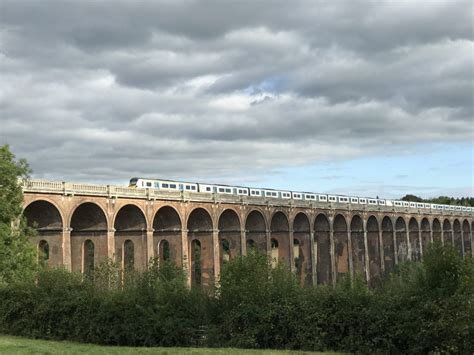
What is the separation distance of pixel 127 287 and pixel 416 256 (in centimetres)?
9760

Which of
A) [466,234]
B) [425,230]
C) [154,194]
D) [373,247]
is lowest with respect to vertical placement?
[466,234]

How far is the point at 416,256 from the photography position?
11562cm

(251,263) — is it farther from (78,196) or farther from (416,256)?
(416,256)

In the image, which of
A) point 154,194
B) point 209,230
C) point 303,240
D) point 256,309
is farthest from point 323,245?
point 256,309

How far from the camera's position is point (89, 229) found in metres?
54.8

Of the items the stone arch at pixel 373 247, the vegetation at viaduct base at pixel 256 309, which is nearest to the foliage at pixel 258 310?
the vegetation at viaduct base at pixel 256 309

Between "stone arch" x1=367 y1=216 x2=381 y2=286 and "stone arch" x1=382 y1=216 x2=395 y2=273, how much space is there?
12.5 ft

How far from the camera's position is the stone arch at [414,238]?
4488 inches

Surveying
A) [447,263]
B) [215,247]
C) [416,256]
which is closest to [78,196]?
[215,247]

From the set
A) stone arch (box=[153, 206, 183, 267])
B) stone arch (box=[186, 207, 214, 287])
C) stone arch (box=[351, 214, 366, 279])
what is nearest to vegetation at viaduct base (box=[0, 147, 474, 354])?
stone arch (box=[153, 206, 183, 267])

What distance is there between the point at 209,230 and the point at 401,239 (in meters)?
58.8

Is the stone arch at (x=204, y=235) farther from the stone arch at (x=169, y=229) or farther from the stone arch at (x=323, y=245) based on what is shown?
the stone arch at (x=323, y=245)

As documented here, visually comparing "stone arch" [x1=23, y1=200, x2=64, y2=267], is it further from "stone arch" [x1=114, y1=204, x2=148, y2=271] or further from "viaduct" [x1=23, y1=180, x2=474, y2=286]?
"stone arch" [x1=114, y1=204, x2=148, y2=271]

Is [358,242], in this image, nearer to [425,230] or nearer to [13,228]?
[425,230]
